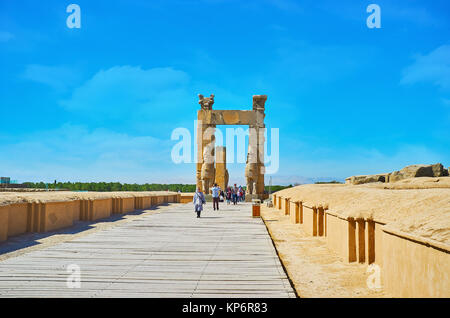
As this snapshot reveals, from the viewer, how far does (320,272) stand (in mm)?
6582

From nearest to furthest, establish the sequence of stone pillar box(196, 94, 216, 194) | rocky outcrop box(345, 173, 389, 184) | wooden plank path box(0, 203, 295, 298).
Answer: wooden plank path box(0, 203, 295, 298) < rocky outcrop box(345, 173, 389, 184) < stone pillar box(196, 94, 216, 194)

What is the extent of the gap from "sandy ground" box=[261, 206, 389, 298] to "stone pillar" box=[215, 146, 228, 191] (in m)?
25.0

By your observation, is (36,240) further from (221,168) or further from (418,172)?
(221,168)

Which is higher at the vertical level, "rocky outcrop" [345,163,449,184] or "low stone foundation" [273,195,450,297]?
"rocky outcrop" [345,163,449,184]

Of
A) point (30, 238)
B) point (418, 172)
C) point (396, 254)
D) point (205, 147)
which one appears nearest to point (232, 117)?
point (205, 147)

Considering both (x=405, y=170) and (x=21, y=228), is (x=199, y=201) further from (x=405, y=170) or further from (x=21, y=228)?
(x=405, y=170)

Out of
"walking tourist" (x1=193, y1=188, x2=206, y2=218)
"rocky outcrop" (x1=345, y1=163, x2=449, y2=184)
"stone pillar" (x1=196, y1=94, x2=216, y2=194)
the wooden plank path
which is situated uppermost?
"stone pillar" (x1=196, y1=94, x2=216, y2=194)

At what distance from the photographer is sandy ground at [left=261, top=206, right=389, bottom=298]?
531 cm

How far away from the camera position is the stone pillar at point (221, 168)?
116 ft

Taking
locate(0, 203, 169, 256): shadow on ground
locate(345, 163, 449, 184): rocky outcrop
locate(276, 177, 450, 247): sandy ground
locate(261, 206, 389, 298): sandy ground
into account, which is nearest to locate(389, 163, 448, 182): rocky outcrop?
locate(345, 163, 449, 184): rocky outcrop

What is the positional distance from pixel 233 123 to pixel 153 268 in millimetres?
26097

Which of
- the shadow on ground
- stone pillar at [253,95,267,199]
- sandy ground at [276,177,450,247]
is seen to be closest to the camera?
sandy ground at [276,177,450,247]

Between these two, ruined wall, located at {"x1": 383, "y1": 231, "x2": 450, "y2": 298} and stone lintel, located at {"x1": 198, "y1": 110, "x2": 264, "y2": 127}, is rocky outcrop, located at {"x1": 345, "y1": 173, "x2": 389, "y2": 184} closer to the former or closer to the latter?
ruined wall, located at {"x1": 383, "y1": 231, "x2": 450, "y2": 298}

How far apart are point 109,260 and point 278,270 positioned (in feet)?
9.51
